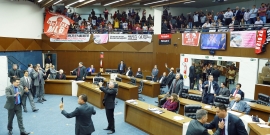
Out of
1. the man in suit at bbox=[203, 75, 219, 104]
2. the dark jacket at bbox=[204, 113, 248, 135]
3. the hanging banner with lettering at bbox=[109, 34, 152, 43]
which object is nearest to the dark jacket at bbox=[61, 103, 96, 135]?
the dark jacket at bbox=[204, 113, 248, 135]

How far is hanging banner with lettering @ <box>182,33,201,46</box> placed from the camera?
14.6 metres

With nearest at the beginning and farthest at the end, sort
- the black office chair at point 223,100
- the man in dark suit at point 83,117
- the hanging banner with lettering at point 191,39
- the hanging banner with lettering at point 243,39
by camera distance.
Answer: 1. the man in dark suit at point 83,117
2. the black office chair at point 223,100
3. the hanging banner with lettering at point 243,39
4. the hanging banner with lettering at point 191,39

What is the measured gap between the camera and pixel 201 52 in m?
14.5

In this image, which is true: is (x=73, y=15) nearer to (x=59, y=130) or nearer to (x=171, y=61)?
(x=171, y=61)

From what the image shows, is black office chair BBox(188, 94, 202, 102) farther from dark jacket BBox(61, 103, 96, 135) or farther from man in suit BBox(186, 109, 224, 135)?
dark jacket BBox(61, 103, 96, 135)

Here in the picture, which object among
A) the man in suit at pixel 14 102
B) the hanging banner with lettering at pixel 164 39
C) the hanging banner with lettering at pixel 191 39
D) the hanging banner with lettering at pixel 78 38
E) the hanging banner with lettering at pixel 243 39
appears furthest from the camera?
the hanging banner with lettering at pixel 78 38

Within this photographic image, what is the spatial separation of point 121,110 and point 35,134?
3.83 meters

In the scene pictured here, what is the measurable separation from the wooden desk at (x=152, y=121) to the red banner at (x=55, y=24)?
10901mm

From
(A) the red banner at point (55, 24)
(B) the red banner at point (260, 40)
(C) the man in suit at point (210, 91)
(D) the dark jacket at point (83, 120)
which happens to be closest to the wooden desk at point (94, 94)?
(C) the man in suit at point (210, 91)

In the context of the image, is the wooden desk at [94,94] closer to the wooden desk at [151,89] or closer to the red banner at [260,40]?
the wooden desk at [151,89]

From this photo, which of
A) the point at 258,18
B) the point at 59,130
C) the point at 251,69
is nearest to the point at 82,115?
the point at 59,130

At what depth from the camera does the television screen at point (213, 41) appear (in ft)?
43.0

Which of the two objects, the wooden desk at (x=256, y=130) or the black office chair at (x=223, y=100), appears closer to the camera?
the wooden desk at (x=256, y=130)

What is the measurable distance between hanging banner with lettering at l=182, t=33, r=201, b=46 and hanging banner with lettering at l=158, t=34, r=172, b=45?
1.27 m
